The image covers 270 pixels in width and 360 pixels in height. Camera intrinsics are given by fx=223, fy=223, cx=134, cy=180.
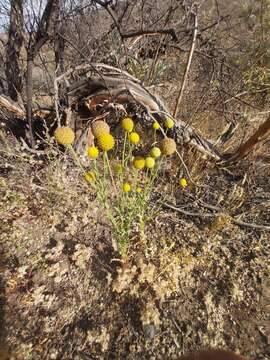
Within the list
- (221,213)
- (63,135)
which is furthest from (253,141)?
(63,135)

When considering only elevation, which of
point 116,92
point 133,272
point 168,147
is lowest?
point 133,272

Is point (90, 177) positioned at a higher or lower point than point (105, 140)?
lower

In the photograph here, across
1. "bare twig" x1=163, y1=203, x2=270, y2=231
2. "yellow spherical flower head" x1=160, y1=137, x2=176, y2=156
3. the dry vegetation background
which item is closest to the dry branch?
the dry vegetation background

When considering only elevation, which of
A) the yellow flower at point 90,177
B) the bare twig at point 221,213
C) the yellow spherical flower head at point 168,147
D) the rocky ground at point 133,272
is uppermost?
the yellow spherical flower head at point 168,147

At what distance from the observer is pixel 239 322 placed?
1385 millimetres

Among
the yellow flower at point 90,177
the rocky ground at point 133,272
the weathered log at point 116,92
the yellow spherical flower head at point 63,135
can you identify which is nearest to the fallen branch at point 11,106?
the rocky ground at point 133,272

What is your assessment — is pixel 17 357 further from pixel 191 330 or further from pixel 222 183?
pixel 222 183

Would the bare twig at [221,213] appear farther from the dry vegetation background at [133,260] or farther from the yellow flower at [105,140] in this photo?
the yellow flower at [105,140]

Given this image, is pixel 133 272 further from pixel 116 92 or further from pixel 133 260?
pixel 116 92

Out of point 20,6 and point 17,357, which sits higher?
point 20,6

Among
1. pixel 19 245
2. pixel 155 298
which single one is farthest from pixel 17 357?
pixel 155 298

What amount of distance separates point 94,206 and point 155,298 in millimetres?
910

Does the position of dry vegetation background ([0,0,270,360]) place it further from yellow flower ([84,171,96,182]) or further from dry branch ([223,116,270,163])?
yellow flower ([84,171,96,182])

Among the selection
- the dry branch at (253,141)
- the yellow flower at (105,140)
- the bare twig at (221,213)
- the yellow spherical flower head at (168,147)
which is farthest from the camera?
the dry branch at (253,141)
